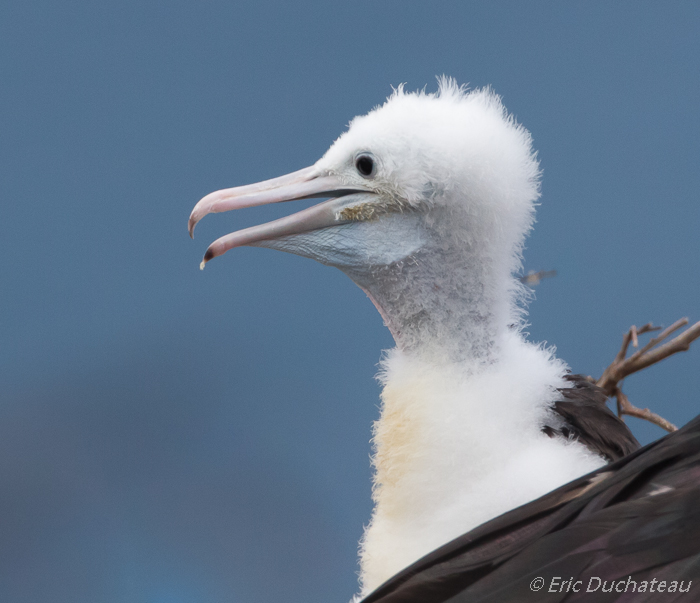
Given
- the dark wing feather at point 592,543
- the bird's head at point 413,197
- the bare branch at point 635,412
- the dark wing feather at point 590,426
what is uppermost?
the bird's head at point 413,197

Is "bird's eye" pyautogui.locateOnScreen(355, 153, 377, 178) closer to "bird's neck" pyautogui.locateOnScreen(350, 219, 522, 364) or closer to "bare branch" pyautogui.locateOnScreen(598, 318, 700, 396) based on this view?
"bird's neck" pyautogui.locateOnScreen(350, 219, 522, 364)

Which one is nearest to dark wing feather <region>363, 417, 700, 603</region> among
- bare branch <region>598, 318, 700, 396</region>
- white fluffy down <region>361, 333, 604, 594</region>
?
white fluffy down <region>361, 333, 604, 594</region>

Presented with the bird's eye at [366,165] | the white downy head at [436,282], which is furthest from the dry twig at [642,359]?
the bird's eye at [366,165]

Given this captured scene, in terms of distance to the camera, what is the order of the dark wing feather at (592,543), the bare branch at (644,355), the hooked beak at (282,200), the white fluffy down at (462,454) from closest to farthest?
1. the dark wing feather at (592,543)
2. the white fluffy down at (462,454)
3. the hooked beak at (282,200)
4. the bare branch at (644,355)

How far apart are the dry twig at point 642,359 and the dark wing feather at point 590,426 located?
16.1 inches

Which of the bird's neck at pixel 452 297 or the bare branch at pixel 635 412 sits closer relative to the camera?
the bird's neck at pixel 452 297

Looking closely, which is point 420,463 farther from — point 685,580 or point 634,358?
point 634,358

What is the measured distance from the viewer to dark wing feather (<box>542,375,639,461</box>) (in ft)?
2.37

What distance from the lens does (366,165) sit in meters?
0.78

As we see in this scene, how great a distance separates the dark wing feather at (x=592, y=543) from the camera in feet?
1.52

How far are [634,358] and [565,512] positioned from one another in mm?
711

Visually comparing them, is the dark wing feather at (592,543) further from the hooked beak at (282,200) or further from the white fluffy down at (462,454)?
→ the hooked beak at (282,200)

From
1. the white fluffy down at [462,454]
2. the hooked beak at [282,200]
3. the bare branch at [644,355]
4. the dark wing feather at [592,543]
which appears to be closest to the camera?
the dark wing feather at [592,543]

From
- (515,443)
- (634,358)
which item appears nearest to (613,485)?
(515,443)
